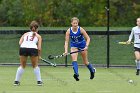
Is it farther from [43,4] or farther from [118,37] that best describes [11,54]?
[43,4]

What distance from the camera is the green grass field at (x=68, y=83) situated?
14.4 meters

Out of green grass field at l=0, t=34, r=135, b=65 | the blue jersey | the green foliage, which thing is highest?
the green foliage

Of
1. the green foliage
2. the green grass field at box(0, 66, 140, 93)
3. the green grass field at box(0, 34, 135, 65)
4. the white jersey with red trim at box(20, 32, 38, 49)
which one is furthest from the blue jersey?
the green foliage

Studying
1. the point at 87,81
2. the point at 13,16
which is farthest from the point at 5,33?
the point at 13,16

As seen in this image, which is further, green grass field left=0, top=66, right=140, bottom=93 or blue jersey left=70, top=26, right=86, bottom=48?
blue jersey left=70, top=26, right=86, bottom=48

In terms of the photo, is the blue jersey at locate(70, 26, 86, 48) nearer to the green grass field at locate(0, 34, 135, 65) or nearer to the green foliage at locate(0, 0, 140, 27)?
the green grass field at locate(0, 34, 135, 65)

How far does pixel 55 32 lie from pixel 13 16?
48.7ft

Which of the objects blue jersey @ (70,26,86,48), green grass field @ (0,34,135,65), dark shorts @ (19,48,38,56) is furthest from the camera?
green grass field @ (0,34,135,65)

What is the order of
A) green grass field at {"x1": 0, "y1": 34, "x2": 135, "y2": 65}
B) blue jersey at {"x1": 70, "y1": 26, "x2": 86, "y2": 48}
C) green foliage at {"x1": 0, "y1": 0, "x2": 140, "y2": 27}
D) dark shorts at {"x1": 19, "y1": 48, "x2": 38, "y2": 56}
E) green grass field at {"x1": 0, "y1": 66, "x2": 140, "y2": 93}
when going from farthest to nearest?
green foliage at {"x1": 0, "y1": 0, "x2": 140, "y2": 27} → green grass field at {"x1": 0, "y1": 34, "x2": 135, "y2": 65} → blue jersey at {"x1": 70, "y1": 26, "x2": 86, "y2": 48} → dark shorts at {"x1": 19, "y1": 48, "x2": 38, "y2": 56} → green grass field at {"x1": 0, "y1": 66, "x2": 140, "y2": 93}

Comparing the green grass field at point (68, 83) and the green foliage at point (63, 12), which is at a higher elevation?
the green foliage at point (63, 12)

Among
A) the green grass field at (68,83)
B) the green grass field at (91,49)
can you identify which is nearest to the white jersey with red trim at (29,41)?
the green grass field at (68,83)

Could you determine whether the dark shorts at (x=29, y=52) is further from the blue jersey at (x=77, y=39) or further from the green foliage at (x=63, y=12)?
the green foliage at (x=63, y=12)

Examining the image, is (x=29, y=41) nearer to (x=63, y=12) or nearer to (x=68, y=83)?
(x=68, y=83)

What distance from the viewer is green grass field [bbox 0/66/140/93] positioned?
47.4 feet
